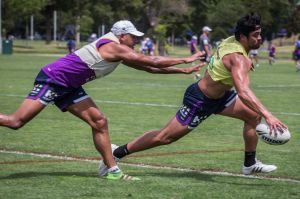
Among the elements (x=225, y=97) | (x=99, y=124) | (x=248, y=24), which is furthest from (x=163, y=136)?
(x=248, y=24)

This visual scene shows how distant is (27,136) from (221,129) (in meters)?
3.81

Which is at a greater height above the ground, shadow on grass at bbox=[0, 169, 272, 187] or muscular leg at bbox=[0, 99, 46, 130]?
muscular leg at bbox=[0, 99, 46, 130]

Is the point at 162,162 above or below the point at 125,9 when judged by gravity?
above

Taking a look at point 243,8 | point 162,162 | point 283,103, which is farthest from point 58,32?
point 162,162

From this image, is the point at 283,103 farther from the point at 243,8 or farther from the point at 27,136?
the point at 243,8

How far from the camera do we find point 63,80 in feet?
28.7

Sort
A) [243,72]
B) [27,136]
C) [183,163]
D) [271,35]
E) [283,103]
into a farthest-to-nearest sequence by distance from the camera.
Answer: [271,35], [283,103], [27,136], [183,163], [243,72]

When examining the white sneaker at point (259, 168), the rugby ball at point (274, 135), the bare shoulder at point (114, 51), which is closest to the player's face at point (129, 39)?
the bare shoulder at point (114, 51)

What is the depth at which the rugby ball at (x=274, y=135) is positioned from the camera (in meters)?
8.07

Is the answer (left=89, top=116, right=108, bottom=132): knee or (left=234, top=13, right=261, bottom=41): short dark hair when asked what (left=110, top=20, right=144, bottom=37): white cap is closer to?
(left=89, top=116, right=108, bottom=132): knee

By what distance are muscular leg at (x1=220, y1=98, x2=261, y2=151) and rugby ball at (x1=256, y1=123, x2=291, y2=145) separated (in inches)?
29.4

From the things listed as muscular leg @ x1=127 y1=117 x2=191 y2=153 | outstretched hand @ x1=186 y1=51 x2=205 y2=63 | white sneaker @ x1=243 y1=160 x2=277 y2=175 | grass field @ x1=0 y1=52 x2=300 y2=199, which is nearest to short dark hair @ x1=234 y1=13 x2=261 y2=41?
outstretched hand @ x1=186 y1=51 x2=205 y2=63

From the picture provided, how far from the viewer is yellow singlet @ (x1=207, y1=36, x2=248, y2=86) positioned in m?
8.63

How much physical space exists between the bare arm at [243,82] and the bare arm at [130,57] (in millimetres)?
489
